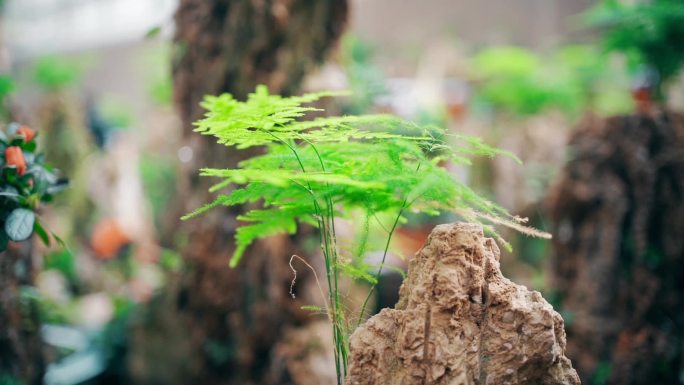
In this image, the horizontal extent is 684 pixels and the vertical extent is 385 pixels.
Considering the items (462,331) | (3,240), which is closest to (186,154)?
(3,240)

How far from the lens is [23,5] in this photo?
50.0 feet

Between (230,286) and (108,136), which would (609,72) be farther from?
(108,136)

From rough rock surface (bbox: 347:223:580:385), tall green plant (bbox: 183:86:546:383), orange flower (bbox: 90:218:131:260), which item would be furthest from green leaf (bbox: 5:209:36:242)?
orange flower (bbox: 90:218:131:260)

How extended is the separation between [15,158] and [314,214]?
5.31 ft

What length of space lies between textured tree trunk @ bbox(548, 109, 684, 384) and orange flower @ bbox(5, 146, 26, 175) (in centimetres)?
429

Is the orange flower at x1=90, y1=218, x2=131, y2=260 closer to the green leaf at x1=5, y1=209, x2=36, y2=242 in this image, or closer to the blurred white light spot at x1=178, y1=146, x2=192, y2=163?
the blurred white light spot at x1=178, y1=146, x2=192, y2=163

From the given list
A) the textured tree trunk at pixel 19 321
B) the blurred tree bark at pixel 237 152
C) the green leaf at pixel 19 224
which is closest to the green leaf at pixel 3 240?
the green leaf at pixel 19 224

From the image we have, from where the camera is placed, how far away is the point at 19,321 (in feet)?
11.1

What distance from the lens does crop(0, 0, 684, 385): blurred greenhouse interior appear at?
1.96 metres

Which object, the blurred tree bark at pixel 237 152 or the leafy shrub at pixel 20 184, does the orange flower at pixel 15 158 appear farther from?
the blurred tree bark at pixel 237 152

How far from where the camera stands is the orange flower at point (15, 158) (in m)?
2.51

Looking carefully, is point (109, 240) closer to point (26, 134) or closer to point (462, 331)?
point (26, 134)

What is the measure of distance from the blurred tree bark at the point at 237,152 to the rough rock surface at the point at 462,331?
2606 millimetres

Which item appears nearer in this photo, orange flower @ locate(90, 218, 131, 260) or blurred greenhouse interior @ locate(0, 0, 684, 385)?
blurred greenhouse interior @ locate(0, 0, 684, 385)
